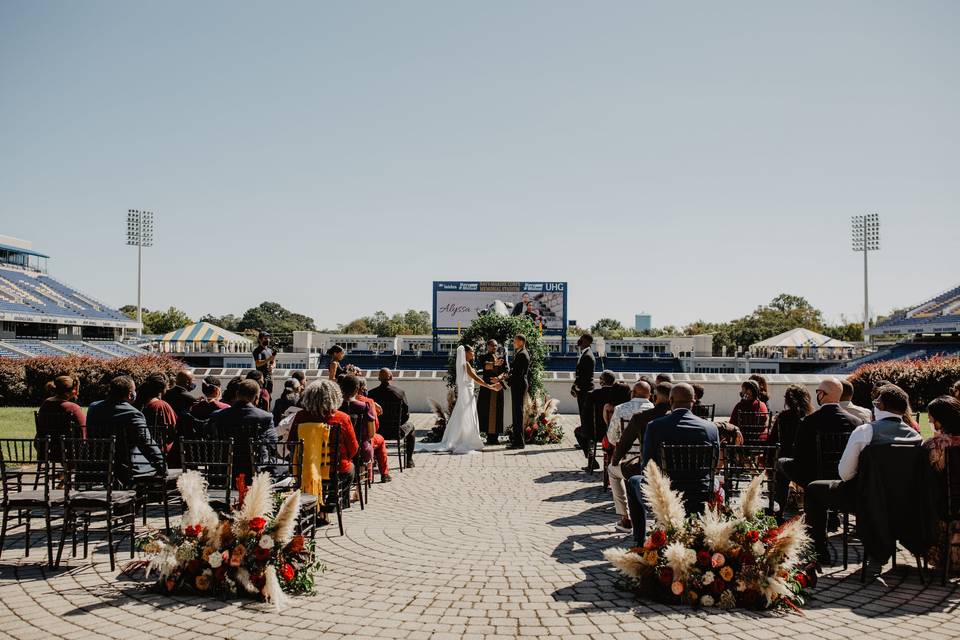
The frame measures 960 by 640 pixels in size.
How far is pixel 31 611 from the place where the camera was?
4.84 meters

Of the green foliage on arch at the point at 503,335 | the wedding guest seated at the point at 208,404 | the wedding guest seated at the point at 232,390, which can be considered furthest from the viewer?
the green foliage on arch at the point at 503,335

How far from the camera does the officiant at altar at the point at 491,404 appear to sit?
47.0 ft

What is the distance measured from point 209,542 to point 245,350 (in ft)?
202

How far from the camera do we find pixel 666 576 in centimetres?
501

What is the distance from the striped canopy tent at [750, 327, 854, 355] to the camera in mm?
54344

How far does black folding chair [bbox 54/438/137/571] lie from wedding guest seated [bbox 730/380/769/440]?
24.3 feet

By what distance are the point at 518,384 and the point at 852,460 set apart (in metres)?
7.83

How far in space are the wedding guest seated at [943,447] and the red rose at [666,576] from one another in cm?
254

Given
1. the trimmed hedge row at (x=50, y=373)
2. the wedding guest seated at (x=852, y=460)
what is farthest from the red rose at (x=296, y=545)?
the trimmed hedge row at (x=50, y=373)

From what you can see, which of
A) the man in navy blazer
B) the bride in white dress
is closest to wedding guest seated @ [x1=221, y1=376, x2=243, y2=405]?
the man in navy blazer

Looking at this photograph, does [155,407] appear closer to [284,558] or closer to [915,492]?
[284,558]

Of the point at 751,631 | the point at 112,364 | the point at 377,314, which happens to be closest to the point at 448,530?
the point at 751,631

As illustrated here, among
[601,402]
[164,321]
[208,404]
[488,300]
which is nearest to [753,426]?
[601,402]

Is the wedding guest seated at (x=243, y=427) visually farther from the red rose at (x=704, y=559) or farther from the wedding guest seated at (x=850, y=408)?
the wedding guest seated at (x=850, y=408)
